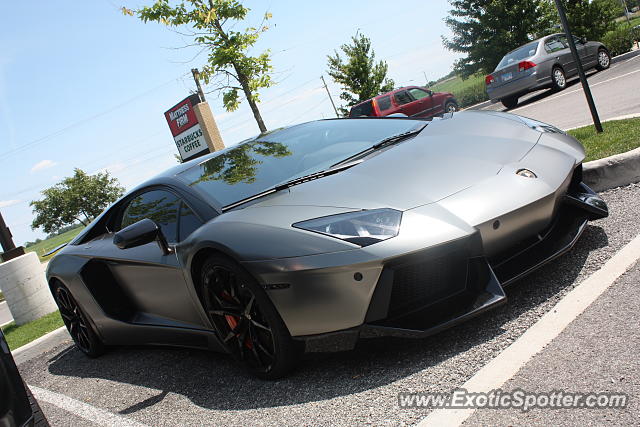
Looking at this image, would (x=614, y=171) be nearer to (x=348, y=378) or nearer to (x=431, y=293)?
(x=431, y=293)

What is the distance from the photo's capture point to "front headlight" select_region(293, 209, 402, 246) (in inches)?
99.5

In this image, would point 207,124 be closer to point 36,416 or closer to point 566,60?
point 566,60

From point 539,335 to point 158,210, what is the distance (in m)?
2.42

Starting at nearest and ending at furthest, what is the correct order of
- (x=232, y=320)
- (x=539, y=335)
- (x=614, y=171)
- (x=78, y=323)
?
1. (x=539, y=335)
2. (x=232, y=320)
3. (x=614, y=171)
4. (x=78, y=323)

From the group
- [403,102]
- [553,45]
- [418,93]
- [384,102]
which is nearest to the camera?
[553,45]

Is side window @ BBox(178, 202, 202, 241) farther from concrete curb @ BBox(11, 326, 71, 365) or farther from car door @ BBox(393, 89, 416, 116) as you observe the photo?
car door @ BBox(393, 89, 416, 116)

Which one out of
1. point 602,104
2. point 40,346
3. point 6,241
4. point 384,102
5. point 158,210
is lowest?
point 602,104

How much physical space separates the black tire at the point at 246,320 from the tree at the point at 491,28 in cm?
3520

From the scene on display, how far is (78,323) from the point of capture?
4.74m

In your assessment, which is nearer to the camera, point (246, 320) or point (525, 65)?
point (246, 320)

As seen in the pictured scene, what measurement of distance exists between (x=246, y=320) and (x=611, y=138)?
409 centimetres

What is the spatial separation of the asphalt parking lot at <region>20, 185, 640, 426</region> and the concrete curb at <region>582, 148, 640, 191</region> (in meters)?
0.44

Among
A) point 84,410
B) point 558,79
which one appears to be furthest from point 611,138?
point 558,79

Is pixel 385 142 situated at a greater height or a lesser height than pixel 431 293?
greater
